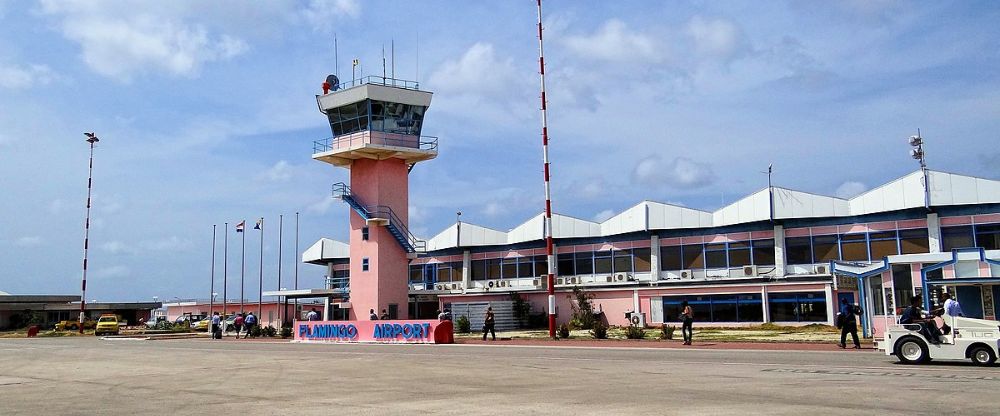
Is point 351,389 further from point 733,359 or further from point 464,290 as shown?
point 464,290

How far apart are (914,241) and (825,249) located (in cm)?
478

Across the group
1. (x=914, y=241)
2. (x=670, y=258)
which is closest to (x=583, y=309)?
(x=670, y=258)

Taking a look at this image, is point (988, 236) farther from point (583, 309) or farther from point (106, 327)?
point (106, 327)

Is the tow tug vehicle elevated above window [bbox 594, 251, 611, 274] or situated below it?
below

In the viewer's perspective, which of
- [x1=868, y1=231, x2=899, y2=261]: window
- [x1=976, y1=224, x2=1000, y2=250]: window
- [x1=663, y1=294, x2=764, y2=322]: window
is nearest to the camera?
[x1=976, y1=224, x2=1000, y2=250]: window

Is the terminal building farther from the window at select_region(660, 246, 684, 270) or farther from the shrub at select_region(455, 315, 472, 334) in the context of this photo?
the shrub at select_region(455, 315, 472, 334)

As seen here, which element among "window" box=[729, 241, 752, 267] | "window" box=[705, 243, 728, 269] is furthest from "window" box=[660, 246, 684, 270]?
"window" box=[729, 241, 752, 267]

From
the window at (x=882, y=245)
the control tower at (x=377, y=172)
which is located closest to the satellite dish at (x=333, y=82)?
the control tower at (x=377, y=172)

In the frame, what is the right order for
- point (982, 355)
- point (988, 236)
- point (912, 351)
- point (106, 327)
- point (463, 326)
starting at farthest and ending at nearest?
1. point (106, 327)
2. point (463, 326)
3. point (988, 236)
4. point (912, 351)
5. point (982, 355)

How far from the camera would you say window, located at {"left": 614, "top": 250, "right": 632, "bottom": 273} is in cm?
5572

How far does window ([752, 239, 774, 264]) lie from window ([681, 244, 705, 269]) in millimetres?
3327

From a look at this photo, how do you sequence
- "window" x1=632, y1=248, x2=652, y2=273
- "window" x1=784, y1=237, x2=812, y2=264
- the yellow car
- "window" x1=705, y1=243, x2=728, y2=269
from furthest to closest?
the yellow car, "window" x1=632, y1=248, x2=652, y2=273, "window" x1=705, y1=243, x2=728, y2=269, "window" x1=784, y1=237, x2=812, y2=264

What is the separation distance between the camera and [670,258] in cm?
5416

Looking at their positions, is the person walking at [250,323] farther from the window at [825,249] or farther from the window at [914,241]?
the window at [914,241]
